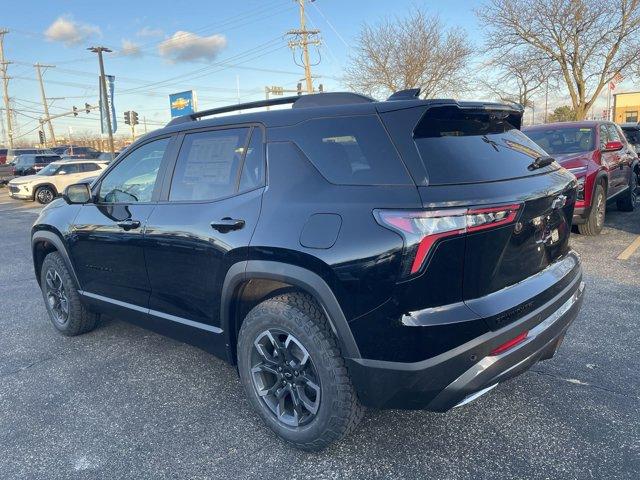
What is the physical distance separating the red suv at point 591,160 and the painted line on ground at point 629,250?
54cm

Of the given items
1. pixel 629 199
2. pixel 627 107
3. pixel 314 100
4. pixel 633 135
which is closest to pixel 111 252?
pixel 314 100

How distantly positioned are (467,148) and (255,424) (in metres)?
1.95

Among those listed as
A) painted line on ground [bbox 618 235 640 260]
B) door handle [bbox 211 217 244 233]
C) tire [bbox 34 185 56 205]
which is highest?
door handle [bbox 211 217 244 233]

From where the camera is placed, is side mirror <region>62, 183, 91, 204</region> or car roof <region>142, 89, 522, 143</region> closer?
car roof <region>142, 89, 522, 143</region>

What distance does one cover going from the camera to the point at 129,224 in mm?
3414

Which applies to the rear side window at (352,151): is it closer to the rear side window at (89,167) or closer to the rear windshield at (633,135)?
the rear windshield at (633,135)

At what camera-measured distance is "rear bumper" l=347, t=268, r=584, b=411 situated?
2156 millimetres

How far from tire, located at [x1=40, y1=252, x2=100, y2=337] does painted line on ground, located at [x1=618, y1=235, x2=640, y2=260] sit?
19.8ft

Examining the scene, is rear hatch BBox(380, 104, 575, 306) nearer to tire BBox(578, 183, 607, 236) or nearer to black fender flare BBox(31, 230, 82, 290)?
black fender flare BBox(31, 230, 82, 290)

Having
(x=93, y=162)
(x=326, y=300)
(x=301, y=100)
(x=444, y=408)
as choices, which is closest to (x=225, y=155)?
(x=301, y=100)

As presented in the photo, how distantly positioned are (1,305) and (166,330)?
3.44m

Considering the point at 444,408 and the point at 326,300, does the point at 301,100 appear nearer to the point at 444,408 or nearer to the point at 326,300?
the point at 326,300

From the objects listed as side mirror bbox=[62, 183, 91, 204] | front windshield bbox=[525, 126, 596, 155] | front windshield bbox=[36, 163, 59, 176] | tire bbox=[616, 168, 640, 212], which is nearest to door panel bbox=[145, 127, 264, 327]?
side mirror bbox=[62, 183, 91, 204]

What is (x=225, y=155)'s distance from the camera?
9.84 feet
